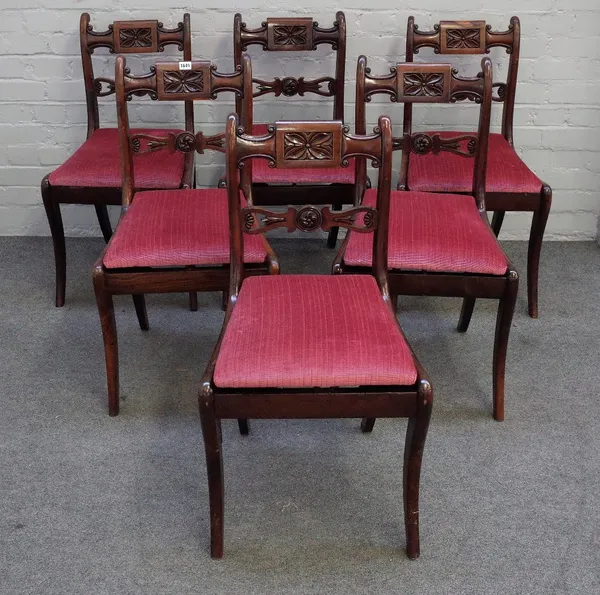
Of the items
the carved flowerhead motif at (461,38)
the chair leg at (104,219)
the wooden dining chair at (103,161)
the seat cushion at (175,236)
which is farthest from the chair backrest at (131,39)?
the carved flowerhead motif at (461,38)

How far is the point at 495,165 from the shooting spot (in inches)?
106

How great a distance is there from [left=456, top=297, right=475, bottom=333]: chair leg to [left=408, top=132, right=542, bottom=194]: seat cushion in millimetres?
350

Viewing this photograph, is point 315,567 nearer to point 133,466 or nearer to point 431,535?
point 431,535

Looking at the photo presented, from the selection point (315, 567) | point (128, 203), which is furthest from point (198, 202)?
point (315, 567)

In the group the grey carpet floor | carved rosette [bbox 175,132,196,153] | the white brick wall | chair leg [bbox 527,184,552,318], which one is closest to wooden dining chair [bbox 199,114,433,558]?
the grey carpet floor

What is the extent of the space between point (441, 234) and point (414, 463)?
0.68 meters

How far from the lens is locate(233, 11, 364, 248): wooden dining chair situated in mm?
2689

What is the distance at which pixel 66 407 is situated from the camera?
233 centimetres

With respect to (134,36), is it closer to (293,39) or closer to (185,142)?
(293,39)

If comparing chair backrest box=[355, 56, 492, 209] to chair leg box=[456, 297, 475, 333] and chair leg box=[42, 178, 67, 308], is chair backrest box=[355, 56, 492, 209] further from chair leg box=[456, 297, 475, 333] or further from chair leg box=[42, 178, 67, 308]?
chair leg box=[42, 178, 67, 308]

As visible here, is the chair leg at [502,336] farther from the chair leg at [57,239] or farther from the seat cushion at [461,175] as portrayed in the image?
the chair leg at [57,239]

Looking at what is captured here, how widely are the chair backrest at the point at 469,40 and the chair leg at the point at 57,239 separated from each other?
120 centimetres

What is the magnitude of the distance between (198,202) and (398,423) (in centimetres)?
81

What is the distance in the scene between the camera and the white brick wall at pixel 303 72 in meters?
3.01
